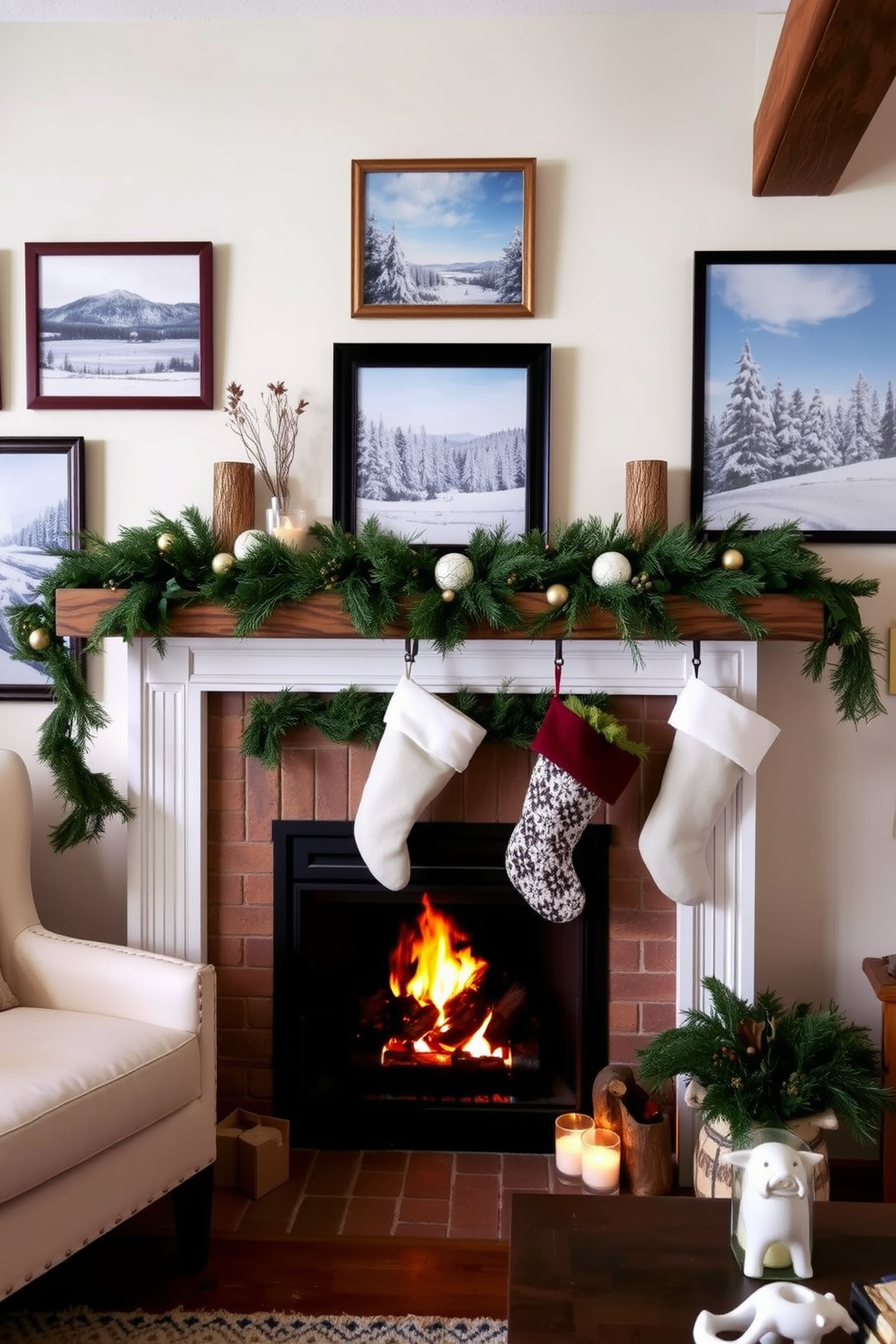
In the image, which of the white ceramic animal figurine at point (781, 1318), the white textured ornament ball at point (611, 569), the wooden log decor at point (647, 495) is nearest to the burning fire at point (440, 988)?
the white textured ornament ball at point (611, 569)

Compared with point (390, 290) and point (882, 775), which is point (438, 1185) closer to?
point (882, 775)

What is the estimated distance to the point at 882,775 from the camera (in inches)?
85.9

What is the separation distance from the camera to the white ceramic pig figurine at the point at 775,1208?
1121 mm

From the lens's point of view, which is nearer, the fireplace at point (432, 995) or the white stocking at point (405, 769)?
the white stocking at point (405, 769)

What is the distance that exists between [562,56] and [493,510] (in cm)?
99

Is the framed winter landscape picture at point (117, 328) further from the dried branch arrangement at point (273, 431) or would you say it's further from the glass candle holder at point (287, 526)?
the glass candle holder at point (287, 526)

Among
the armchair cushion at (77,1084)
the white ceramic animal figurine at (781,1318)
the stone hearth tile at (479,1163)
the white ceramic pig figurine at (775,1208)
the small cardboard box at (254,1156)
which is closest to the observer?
the white ceramic animal figurine at (781,1318)

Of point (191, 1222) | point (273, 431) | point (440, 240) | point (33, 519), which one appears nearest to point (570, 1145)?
point (191, 1222)

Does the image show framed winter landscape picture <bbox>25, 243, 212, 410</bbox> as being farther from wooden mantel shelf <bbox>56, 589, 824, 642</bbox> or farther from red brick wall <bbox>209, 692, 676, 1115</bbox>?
red brick wall <bbox>209, 692, 676, 1115</bbox>

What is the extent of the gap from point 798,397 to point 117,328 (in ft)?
4.98

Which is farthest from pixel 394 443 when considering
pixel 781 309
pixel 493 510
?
pixel 781 309

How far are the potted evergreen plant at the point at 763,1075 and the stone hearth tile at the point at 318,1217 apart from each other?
25.7 inches

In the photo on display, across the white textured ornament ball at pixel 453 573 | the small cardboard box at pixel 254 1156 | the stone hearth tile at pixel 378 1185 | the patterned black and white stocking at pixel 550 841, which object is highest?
the white textured ornament ball at pixel 453 573

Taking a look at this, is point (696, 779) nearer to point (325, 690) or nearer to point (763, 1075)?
point (763, 1075)
